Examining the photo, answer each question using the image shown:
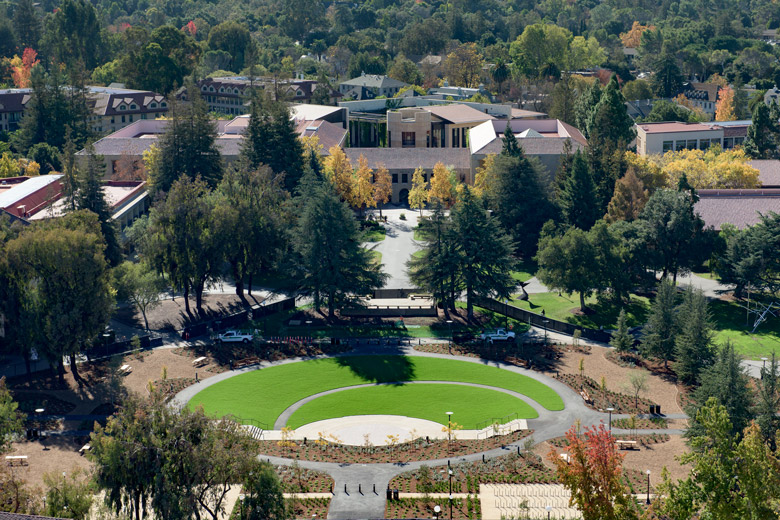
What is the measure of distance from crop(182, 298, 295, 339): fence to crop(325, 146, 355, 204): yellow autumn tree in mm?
32460

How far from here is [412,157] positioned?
482ft

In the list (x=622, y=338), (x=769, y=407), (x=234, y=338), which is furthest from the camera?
(x=234, y=338)

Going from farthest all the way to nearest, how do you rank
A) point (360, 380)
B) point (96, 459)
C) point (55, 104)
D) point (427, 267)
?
point (55, 104), point (427, 267), point (360, 380), point (96, 459)

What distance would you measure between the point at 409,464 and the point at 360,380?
17.3 meters

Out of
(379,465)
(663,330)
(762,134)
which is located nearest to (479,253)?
(663,330)

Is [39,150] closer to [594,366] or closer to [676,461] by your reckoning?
[594,366]

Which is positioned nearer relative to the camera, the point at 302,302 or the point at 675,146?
the point at 302,302

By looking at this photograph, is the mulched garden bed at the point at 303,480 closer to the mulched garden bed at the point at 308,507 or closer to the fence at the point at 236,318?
the mulched garden bed at the point at 308,507

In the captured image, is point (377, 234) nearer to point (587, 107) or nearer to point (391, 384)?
point (391, 384)

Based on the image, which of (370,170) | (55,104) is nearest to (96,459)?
(370,170)

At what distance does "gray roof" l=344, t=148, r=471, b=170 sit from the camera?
14450 cm

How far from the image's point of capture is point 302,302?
104m

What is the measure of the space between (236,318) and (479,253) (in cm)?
2549

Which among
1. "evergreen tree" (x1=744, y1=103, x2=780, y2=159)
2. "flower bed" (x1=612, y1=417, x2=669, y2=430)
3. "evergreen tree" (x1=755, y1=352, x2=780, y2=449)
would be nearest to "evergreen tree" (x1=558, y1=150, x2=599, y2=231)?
"flower bed" (x1=612, y1=417, x2=669, y2=430)
